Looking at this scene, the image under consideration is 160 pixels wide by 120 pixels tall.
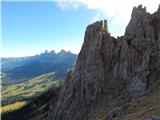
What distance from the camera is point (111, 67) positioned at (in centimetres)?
13312

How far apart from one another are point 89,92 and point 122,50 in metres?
22.1

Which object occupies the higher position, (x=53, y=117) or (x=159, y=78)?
(x=159, y=78)

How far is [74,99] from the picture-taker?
143 meters

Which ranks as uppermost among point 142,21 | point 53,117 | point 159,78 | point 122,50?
point 142,21

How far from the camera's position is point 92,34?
14562cm

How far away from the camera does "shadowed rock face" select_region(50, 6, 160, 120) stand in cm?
11569

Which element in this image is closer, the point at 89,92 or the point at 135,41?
the point at 135,41

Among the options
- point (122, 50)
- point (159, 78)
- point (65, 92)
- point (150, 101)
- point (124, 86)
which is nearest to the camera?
point (150, 101)

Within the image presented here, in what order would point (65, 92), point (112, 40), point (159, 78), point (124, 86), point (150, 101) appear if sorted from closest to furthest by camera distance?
1. point (150, 101)
2. point (159, 78)
3. point (124, 86)
4. point (112, 40)
5. point (65, 92)

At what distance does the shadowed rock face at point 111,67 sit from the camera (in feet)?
380

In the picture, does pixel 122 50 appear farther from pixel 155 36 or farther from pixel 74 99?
pixel 74 99

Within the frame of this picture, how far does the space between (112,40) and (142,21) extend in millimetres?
15870

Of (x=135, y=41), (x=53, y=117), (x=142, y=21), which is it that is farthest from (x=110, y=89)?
(x=53, y=117)

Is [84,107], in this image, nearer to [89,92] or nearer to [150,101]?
[89,92]
